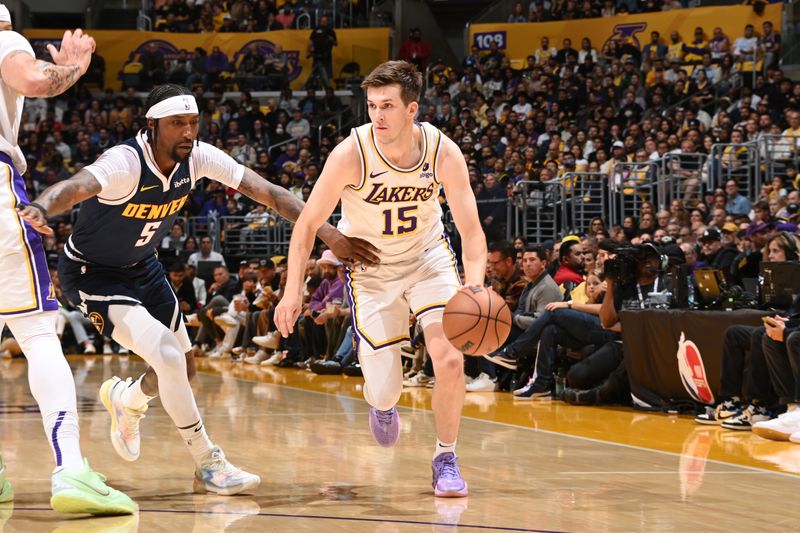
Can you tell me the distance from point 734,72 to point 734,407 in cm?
1239

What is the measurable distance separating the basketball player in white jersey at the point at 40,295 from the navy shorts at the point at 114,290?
0.83m

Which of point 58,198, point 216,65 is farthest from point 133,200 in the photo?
point 216,65

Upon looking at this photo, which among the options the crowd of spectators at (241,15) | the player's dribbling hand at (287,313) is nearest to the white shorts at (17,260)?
the player's dribbling hand at (287,313)

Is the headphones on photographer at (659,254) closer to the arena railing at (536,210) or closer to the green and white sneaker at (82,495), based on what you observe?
the arena railing at (536,210)

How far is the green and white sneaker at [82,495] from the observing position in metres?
4.45

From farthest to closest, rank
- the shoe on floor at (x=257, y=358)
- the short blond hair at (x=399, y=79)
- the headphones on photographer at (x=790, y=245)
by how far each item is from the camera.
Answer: the shoe on floor at (x=257, y=358), the headphones on photographer at (x=790, y=245), the short blond hair at (x=399, y=79)

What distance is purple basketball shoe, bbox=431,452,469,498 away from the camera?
5.17 m

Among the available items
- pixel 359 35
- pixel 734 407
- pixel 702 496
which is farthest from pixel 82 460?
pixel 359 35

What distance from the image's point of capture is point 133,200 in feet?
17.8

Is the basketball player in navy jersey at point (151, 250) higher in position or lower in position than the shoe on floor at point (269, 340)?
higher

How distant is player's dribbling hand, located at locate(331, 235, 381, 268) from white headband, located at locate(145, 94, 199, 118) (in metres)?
1.00

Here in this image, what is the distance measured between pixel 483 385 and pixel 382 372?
18.7ft

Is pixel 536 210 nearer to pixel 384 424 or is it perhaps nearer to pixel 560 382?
pixel 560 382

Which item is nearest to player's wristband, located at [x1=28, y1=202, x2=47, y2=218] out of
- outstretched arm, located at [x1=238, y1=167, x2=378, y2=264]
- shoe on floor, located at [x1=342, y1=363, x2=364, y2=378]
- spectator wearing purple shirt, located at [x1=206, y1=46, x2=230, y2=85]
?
outstretched arm, located at [x1=238, y1=167, x2=378, y2=264]
